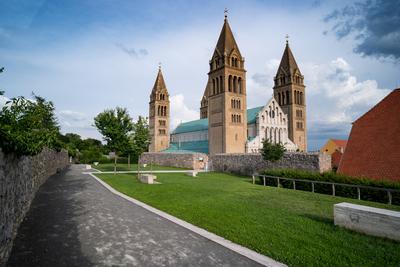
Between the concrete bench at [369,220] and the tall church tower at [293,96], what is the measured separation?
2035 inches

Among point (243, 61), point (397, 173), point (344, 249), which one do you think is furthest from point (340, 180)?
point (243, 61)

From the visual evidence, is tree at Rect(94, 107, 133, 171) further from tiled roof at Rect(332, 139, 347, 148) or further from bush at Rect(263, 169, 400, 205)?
tiled roof at Rect(332, 139, 347, 148)

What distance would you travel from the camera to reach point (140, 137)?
23.9 m

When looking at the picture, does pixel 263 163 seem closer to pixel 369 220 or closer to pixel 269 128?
pixel 369 220

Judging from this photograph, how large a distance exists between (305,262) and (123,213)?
6639mm

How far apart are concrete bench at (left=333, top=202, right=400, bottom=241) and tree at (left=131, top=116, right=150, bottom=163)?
19.0m

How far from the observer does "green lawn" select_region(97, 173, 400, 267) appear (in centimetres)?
565

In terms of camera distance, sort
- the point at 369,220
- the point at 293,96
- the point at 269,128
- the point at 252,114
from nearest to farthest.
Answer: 1. the point at 369,220
2. the point at 269,128
3. the point at 252,114
4. the point at 293,96

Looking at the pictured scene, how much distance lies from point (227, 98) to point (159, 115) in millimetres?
31721

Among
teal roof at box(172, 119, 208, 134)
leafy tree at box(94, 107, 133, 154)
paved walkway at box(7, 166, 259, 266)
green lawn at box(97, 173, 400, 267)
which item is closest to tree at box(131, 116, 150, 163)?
leafy tree at box(94, 107, 133, 154)

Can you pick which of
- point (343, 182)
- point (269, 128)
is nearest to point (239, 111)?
point (269, 128)

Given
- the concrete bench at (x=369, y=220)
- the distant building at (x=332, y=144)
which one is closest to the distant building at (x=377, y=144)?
the concrete bench at (x=369, y=220)

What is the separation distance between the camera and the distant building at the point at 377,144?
55.2 ft

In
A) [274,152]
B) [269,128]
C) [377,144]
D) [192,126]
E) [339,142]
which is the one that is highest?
[192,126]
